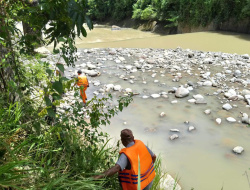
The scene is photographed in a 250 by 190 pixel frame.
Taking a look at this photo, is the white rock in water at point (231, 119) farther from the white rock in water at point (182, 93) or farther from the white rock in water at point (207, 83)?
the white rock in water at point (207, 83)

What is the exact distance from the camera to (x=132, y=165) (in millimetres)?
2070

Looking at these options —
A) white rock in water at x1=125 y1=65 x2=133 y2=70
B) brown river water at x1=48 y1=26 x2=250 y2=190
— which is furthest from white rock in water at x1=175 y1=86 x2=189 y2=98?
white rock in water at x1=125 y1=65 x2=133 y2=70

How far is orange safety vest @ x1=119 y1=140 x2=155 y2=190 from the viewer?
6.83 ft

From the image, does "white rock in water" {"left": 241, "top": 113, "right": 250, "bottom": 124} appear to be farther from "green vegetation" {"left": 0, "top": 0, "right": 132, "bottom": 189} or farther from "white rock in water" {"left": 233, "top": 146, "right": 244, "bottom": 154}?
"green vegetation" {"left": 0, "top": 0, "right": 132, "bottom": 189}

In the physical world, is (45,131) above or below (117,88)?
above

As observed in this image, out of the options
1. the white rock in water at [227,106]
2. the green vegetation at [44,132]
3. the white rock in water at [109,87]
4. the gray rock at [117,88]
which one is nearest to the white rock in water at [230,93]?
the white rock in water at [227,106]

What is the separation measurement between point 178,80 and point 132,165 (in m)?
6.17

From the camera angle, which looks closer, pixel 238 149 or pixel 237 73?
pixel 238 149

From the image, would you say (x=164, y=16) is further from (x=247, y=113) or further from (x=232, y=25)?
(x=247, y=113)

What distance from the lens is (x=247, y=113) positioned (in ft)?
18.5

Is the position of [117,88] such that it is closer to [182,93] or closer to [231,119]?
[182,93]

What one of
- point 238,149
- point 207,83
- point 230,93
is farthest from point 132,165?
point 207,83

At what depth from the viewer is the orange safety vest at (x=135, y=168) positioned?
2.08 metres

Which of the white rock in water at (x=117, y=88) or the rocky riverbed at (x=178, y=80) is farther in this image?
the white rock in water at (x=117, y=88)
